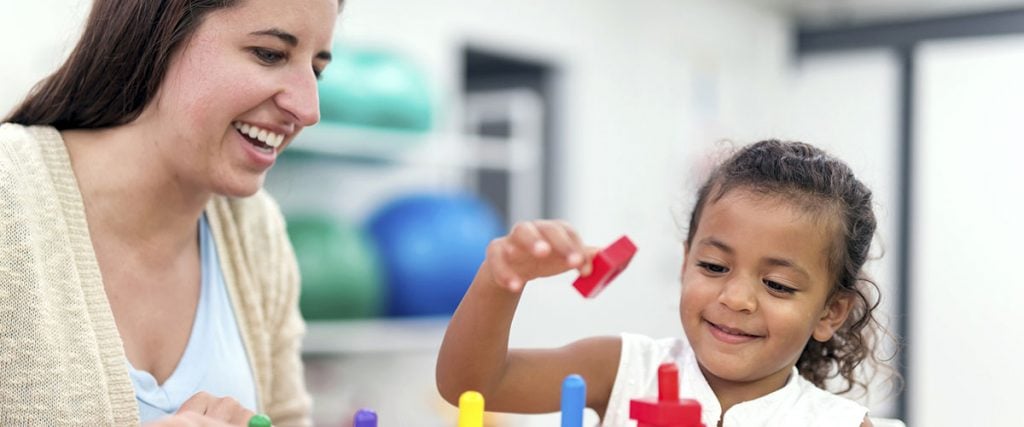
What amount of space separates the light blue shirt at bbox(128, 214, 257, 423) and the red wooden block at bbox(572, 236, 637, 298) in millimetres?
551

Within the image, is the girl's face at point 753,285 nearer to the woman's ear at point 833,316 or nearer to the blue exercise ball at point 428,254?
the woman's ear at point 833,316

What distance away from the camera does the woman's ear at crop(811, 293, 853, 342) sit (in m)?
1.00

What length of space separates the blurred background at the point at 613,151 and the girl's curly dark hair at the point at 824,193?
0.06 m

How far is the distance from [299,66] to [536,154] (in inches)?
121

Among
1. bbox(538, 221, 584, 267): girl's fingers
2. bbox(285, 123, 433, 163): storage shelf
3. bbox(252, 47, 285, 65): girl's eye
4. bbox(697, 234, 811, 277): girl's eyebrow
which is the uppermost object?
bbox(252, 47, 285, 65): girl's eye

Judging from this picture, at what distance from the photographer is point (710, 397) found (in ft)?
3.16

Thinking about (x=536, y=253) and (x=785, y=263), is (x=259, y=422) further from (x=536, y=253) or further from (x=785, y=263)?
(x=785, y=263)

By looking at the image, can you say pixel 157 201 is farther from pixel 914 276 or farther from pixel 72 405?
pixel 914 276

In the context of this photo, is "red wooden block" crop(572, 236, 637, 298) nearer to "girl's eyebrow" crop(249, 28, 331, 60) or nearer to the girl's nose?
the girl's nose

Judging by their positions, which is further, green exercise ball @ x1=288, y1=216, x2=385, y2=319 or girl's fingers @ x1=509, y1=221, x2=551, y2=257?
green exercise ball @ x1=288, y1=216, x2=385, y2=319

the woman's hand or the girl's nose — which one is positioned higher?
the girl's nose

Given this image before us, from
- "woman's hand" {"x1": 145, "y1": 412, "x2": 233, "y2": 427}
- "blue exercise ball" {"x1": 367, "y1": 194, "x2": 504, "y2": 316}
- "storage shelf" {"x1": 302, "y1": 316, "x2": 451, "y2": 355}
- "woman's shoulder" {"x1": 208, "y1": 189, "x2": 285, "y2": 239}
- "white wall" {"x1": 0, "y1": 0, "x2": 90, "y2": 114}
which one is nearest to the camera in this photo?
"woman's hand" {"x1": 145, "y1": 412, "x2": 233, "y2": 427}

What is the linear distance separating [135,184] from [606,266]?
626mm

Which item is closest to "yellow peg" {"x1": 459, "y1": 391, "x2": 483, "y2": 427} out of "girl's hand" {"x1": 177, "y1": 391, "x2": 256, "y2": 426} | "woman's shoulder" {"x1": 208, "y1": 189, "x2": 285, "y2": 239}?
"girl's hand" {"x1": 177, "y1": 391, "x2": 256, "y2": 426}
